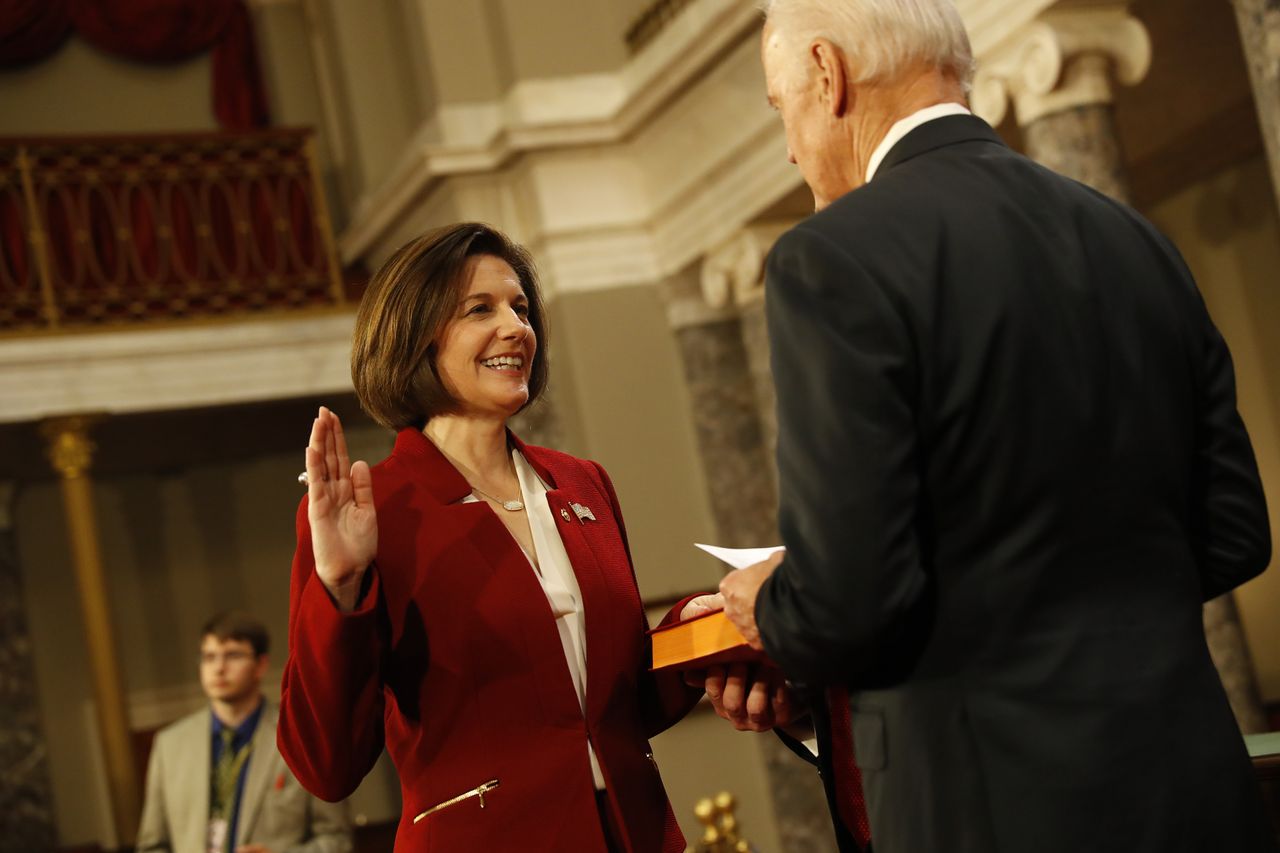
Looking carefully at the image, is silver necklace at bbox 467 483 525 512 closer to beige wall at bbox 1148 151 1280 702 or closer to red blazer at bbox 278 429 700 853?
red blazer at bbox 278 429 700 853

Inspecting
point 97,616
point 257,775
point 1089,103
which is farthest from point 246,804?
point 97,616

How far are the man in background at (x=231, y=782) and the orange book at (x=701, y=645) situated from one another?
9.02 feet

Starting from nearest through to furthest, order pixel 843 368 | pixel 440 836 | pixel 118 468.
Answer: pixel 843 368, pixel 440 836, pixel 118 468

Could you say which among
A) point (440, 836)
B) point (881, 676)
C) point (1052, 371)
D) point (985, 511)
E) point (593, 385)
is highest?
point (593, 385)

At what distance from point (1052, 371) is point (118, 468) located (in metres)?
10.7

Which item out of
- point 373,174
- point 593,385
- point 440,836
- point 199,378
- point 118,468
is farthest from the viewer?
point 118,468

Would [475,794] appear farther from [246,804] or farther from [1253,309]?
[1253,309]

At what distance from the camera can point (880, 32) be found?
1703mm

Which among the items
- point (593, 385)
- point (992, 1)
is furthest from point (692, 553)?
point (992, 1)

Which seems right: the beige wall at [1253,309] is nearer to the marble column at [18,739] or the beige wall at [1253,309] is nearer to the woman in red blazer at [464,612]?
the woman in red blazer at [464,612]

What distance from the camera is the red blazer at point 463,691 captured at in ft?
6.57

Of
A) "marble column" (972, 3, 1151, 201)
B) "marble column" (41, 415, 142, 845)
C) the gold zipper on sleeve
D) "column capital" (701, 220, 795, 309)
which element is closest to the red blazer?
the gold zipper on sleeve

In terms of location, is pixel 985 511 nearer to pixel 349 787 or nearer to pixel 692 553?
pixel 349 787

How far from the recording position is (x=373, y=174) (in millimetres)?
10055
